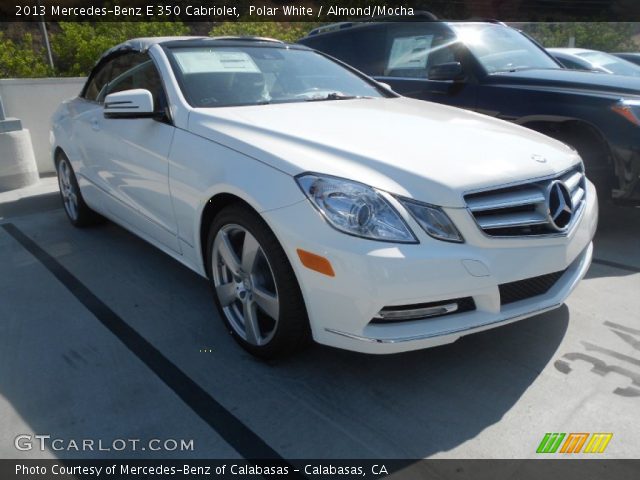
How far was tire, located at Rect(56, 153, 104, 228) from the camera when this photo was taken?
15.3 ft

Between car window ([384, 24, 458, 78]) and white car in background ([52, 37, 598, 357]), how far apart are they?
74.9 inches

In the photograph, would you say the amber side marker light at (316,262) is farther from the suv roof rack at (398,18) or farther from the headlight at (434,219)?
the suv roof rack at (398,18)

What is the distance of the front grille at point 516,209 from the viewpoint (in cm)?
225

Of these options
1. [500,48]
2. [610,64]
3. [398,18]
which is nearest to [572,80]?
[500,48]

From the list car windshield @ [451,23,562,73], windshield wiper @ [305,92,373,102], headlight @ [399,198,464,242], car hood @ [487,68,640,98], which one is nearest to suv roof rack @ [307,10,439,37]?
car windshield @ [451,23,562,73]

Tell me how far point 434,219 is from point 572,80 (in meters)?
3.00

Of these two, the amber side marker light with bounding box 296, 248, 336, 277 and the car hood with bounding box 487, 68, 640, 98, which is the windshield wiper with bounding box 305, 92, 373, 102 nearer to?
the amber side marker light with bounding box 296, 248, 336, 277

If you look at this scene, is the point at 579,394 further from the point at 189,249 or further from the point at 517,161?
the point at 189,249

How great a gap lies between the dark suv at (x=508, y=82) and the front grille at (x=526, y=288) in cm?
202

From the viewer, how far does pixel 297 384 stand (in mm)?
2496

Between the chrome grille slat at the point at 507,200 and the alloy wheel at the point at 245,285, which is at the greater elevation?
the chrome grille slat at the point at 507,200

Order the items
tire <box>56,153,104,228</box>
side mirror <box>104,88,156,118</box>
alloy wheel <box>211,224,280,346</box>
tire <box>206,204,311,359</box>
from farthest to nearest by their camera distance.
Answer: tire <box>56,153,104,228</box> < side mirror <box>104,88,156,118</box> < alloy wheel <box>211,224,280,346</box> < tire <box>206,204,311,359</box>

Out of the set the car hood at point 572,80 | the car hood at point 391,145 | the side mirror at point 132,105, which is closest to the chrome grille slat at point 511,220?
the car hood at point 391,145

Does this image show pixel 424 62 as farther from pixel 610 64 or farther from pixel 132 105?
pixel 610 64
